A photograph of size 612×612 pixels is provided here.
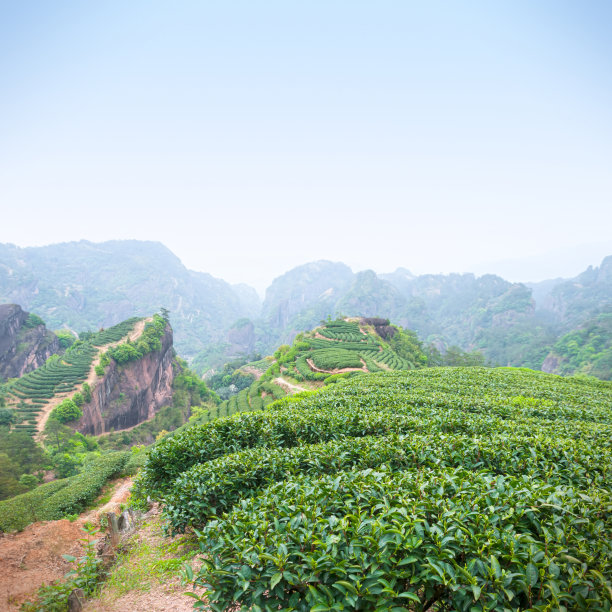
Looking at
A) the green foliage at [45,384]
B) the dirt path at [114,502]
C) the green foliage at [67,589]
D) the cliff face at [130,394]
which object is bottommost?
the cliff face at [130,394]

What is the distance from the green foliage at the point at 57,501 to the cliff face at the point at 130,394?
2603 centimetres

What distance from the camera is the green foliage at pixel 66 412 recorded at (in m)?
31.8

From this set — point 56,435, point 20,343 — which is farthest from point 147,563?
point 20,343

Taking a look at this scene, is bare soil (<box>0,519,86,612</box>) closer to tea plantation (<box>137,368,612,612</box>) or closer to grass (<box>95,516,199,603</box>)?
grass (<box>95,516,199,603</box>)

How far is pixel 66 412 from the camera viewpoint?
3238cm

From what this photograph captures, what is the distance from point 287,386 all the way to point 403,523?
27309 mm

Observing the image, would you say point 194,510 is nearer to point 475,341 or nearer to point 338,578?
point 338,578

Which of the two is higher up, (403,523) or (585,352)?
(403,523)

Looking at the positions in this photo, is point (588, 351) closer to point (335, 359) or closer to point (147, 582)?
point (335, 359)

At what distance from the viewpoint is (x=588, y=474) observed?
4.33 meters

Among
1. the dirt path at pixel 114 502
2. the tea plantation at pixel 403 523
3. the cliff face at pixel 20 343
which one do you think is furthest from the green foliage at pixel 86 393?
the tea plantation at pixel 403 523

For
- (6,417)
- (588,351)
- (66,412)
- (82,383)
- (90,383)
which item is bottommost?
(588,351)

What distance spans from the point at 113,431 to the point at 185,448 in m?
41.1

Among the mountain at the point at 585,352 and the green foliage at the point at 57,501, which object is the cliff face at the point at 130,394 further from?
the mountain at the point at 585,352
